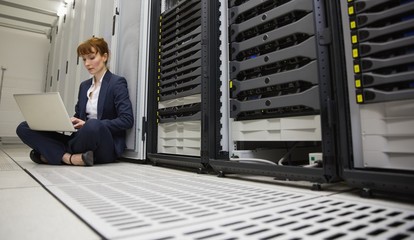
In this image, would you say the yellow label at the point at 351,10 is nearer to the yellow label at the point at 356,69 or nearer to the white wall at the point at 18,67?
the yellow label at the point at 356,69

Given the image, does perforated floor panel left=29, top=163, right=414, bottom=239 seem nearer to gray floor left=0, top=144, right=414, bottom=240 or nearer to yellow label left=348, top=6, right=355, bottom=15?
gray floor left=0, top=144, right=414, bottom=240

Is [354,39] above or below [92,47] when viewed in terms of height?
below

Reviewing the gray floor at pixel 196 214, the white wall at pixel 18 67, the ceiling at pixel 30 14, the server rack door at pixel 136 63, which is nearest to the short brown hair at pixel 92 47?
the server rack door at pixel 136 63

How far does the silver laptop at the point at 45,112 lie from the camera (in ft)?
5.47

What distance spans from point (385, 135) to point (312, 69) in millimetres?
360

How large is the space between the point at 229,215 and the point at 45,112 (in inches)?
65.2

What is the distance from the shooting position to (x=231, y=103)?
1395mm

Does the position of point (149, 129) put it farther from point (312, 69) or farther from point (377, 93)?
point (377, 93)

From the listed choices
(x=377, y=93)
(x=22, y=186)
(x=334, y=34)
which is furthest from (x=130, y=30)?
(x=377, y=93)

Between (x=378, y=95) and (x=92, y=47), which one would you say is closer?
(x=378, y=95)

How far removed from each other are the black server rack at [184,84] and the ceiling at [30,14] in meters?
4.04

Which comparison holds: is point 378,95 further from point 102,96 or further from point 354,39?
point 102,96

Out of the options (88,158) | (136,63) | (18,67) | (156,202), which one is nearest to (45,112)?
(88,158)

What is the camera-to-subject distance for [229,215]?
637mm
